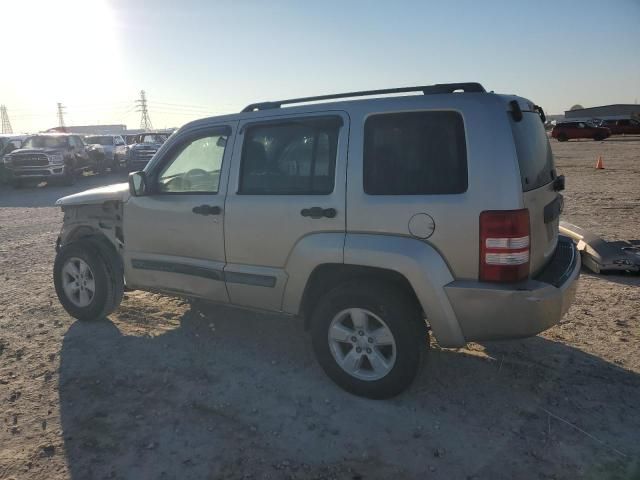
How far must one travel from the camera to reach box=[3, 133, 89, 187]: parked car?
17891 mm

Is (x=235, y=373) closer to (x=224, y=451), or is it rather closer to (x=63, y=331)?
(x=224, y=451)

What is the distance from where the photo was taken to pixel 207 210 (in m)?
3.93

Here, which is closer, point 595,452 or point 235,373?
point 595,452

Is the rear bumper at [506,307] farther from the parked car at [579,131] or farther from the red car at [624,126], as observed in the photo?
the red car at [624,126]

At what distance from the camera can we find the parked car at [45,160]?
17.9 meters

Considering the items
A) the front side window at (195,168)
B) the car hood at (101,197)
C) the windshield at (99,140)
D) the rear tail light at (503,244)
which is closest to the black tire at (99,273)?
the car hood at (101,197)

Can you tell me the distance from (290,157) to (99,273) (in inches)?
92.0

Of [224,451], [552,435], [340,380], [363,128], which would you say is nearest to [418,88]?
[363,128]

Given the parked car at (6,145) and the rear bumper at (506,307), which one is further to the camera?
the parked car at (6,145)

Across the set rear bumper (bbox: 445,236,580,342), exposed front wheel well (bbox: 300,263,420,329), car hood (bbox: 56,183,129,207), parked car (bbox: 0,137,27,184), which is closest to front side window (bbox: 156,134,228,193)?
car hood (bbox: 56,183,129,207)

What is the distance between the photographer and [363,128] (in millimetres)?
3309

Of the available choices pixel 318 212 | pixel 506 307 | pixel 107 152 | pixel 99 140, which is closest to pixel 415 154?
pixel 318 212

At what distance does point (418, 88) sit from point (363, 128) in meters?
0.49

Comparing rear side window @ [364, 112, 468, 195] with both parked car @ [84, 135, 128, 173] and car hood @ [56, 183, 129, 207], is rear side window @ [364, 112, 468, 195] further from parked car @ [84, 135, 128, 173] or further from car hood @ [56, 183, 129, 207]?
parked car @ [84, 135, 128, 173]
